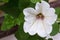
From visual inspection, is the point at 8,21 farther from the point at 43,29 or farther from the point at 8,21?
the point at 43,29

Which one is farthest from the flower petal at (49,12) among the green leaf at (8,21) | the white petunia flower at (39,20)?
the green leaf at (8,21)

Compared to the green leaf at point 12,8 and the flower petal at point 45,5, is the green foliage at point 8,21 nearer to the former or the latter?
the green leaf at point 12,8

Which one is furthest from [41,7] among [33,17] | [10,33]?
[10,33]

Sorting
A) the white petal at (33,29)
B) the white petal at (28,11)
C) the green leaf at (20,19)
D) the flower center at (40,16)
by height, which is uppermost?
the white petal at (28,11)

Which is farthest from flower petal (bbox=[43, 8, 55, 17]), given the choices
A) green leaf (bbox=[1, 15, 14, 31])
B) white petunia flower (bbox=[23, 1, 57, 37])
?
green leaf (bbox=[1, 15, 14, 31])

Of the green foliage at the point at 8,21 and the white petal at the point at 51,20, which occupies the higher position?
the white petal at the point at 51,20

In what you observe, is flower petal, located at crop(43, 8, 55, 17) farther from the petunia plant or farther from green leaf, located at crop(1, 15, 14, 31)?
green leaf, located at crop(1, 15, 14, 31)

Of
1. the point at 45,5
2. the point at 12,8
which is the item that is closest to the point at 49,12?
the point at 45,5

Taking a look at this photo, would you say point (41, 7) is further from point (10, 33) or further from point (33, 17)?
point (10, 33)
